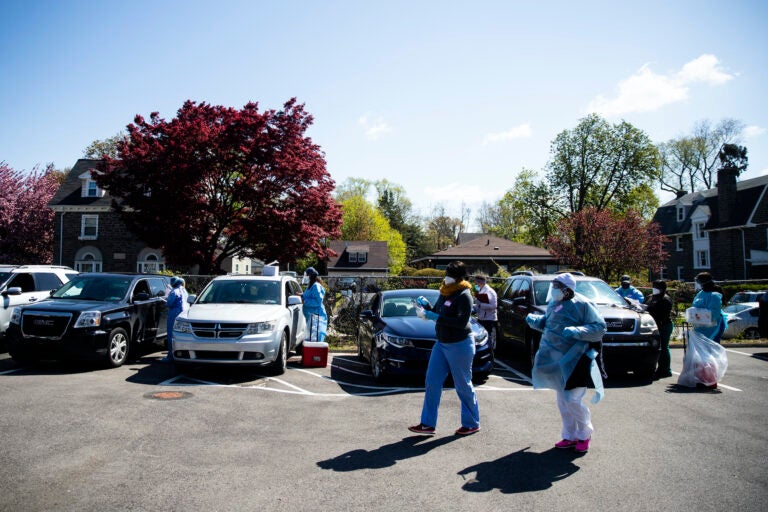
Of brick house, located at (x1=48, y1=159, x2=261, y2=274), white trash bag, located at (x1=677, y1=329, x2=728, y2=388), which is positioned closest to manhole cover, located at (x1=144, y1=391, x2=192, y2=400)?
white trash bag, located at (x1=677, y1=329, x2=728, y2=388)

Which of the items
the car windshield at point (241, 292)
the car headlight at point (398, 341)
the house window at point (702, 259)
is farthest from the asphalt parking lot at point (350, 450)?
the house window at point (702, 259)

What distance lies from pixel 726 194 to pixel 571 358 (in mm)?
45880

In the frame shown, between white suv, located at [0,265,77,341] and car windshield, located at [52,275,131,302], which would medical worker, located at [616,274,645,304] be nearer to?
car windshield, located at [52,275,131,302]

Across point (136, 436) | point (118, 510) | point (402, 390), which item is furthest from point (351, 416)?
point (118, 510)

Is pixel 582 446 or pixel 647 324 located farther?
pixel 647 324

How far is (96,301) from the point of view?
34.9 ft

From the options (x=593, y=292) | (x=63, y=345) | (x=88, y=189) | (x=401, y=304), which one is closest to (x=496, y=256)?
(x=88, y=189)

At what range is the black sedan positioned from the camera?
8.85 metres

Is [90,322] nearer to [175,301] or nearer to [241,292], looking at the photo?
[175,301]

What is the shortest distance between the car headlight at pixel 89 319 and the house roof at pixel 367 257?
4663 cm

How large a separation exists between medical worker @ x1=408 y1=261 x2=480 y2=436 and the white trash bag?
4.96 metres

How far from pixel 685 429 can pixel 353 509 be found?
178 inches

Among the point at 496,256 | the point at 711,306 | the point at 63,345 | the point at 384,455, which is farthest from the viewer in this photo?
the point at 496,256

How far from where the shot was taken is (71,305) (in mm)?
10102
